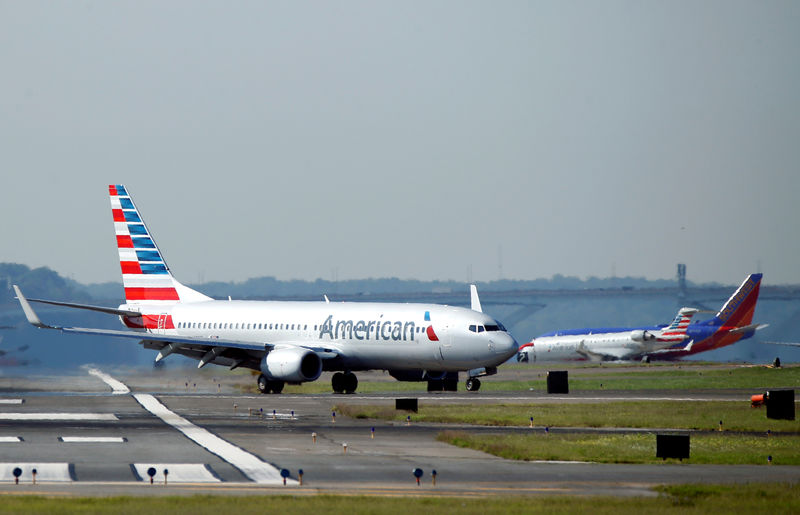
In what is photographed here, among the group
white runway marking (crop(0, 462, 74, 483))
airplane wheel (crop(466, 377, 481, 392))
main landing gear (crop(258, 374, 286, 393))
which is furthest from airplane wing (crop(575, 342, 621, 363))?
white runway marking (crop(0, 462, 74, 483))

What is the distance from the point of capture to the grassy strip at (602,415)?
42219mm

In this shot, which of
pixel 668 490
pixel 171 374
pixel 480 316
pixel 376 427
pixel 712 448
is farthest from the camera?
pixel 171 374

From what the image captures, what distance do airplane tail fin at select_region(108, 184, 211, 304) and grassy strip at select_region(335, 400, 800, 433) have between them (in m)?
24.1

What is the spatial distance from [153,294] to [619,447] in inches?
1719

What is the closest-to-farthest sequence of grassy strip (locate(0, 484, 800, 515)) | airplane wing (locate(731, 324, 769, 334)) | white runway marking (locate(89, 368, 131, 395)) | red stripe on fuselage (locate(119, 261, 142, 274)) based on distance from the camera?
grassy strip (locate(0, 484, 800, 515)) < white runway marking (locate(89, 368, 131, 395)) < red stripe on fuselage (locate(119, 261, 142, 274)) < airplane wing (locate(731, 324, 769, 334))

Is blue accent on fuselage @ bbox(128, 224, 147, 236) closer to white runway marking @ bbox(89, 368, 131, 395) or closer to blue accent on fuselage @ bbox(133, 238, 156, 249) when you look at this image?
blue accent on fuselage @ bbox(133, 238, 156, 249)

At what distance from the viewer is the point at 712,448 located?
33.9m

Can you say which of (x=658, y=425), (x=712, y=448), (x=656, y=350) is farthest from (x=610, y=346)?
(x=712, y=448)

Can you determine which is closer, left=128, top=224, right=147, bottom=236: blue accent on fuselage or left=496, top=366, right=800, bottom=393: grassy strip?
left=496, top=366, right=800, bottom=393: grassy strip

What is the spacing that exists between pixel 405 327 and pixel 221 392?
11883 millimetres

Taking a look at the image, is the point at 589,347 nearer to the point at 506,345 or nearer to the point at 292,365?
the point at 506,345

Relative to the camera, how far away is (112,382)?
7031 centimetres

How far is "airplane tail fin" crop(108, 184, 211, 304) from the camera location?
71688mm

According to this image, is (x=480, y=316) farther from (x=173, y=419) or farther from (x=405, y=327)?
(x=173, y=419)
